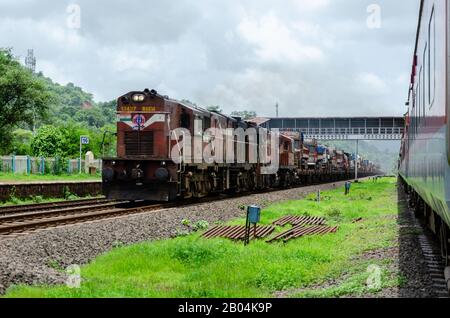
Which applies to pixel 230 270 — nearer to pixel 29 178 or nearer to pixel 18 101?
pixel 29 178

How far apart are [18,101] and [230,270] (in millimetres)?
47202

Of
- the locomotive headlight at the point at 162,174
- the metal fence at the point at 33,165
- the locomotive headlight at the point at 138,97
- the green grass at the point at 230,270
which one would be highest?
the locomotive headlight at the point at 138,97

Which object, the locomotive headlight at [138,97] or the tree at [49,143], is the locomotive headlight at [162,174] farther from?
the tree at [49,143]

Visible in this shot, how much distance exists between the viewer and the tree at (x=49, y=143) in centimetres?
6550

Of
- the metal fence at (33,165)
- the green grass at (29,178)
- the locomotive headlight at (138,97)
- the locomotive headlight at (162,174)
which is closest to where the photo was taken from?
the locomotive headlight at (162,174)

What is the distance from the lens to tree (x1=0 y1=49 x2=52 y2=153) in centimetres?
5153

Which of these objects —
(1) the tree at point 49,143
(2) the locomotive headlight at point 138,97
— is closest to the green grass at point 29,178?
(2) the locomotive headlight at point 138,97

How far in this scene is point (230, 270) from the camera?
29.5 feet

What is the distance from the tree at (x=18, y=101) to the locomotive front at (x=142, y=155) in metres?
33.2

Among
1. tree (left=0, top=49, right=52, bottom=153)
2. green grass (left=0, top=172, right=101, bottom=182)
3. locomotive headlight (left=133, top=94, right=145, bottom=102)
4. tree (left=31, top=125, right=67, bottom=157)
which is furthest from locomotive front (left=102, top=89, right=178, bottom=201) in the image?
tree (left=31, top=125, right=67, bottom=157)

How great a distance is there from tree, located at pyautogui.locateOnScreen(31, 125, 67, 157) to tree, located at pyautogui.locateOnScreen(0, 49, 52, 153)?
12.5 metres

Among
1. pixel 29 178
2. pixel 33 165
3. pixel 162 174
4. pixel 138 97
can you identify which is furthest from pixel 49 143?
pixel 162 174

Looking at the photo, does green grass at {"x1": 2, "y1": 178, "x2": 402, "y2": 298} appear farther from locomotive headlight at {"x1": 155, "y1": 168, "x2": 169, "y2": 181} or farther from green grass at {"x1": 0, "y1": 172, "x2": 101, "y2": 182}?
green grass at {"x1": 0, "y1": 172, "x2": 101, "y2": 182}
